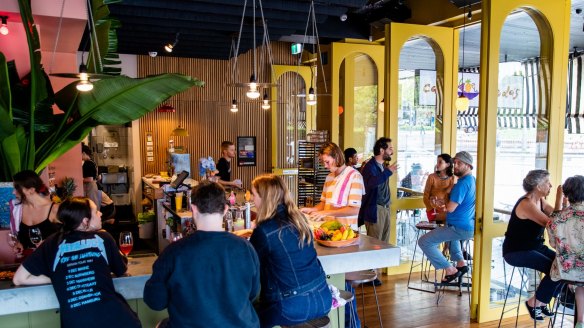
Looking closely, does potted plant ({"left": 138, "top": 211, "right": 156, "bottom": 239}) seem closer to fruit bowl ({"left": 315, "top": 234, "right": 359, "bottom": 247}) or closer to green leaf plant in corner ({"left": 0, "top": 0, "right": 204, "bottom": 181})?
A: green leaf plant in corner ({"left": 0, "top": 0, "right": 204, "bottom": 181})

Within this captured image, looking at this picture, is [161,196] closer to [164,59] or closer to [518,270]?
[164,59]

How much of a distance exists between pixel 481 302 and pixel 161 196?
526cm

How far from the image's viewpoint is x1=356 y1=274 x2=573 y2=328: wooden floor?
4.98 meters

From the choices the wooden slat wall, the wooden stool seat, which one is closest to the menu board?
the wooden slat wall

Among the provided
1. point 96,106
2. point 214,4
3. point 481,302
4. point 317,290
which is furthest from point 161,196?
point 317,290

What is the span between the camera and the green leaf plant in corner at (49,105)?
12.7 ft

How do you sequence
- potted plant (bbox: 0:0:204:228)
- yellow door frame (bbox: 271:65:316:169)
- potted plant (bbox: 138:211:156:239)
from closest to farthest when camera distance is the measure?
potted plant (bbox: 0:0:204:228) → potted plant (bbox: 138:211:156:239) → yellow door frame (bbox: 271:65:316:169)

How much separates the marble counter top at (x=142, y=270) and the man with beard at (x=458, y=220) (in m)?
2.15

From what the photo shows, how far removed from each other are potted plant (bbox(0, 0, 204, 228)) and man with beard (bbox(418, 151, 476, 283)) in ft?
10.7

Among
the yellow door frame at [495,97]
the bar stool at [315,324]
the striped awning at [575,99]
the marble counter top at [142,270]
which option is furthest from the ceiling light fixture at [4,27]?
the striped awning at [575,99]

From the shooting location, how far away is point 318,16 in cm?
687

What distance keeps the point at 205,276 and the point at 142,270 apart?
3.59ft

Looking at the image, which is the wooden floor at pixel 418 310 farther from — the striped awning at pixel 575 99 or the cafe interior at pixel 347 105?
the striped awning at pixel 575 99

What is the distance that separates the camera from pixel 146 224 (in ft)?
28.7
